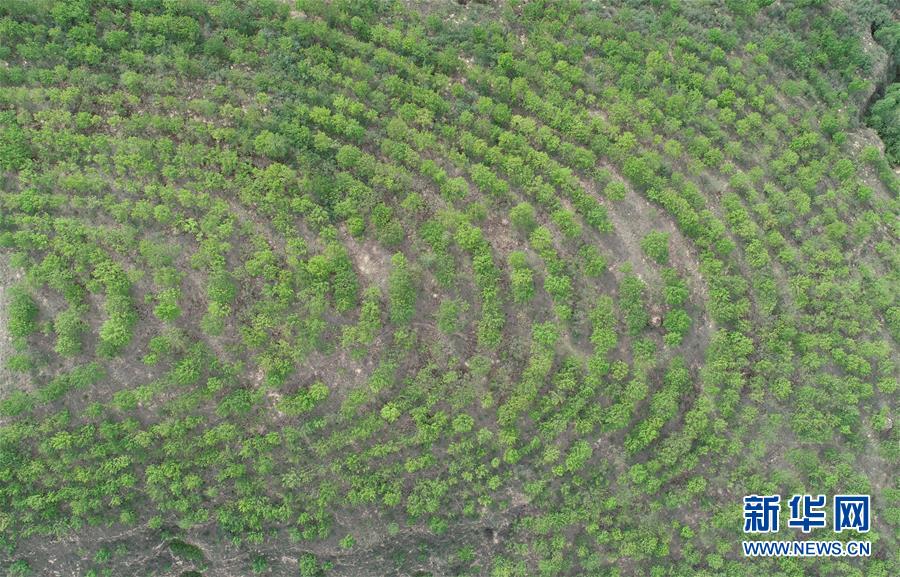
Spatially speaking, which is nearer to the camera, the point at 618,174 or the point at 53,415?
the point at 53,415

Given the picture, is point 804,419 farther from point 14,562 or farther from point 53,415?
point 14,562

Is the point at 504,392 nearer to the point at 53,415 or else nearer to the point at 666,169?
the point at 666,169

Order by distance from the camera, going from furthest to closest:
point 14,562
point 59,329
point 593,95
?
1. point 593,95
2. point 14,562
3. point 59,329

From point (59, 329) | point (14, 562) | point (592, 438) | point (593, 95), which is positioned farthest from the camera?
point (593, 95)

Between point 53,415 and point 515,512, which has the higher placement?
point 53,415

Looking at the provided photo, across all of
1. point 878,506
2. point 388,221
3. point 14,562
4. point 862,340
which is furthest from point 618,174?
point 14,562

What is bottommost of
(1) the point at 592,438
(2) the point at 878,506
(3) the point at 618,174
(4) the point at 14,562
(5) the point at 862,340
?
(4) the point at 14,562
